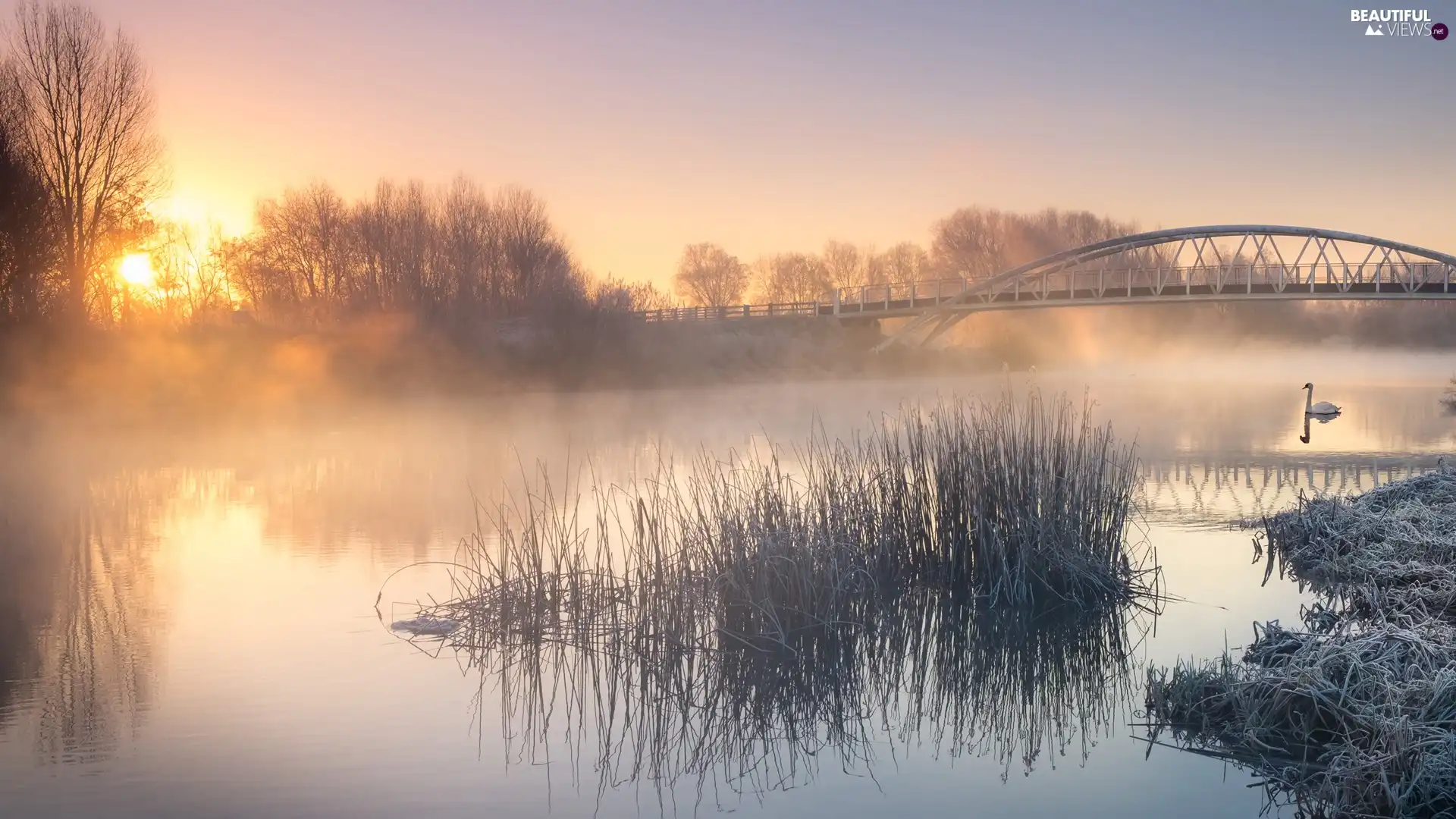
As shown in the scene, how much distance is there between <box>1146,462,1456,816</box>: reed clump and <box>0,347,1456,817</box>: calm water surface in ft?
0.89

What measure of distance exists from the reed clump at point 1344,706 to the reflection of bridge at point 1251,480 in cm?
553

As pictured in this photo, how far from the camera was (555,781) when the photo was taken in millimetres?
6043

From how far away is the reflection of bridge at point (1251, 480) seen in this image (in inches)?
564

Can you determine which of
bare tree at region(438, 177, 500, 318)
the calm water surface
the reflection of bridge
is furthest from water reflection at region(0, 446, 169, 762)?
bare tree at region(438, 177, 500, 318)

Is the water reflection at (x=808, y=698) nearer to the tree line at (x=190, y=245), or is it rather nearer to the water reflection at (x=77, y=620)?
the water reflection at (x=77, y=620)

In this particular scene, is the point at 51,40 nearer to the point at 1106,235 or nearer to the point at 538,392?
Result: the point at 538,392

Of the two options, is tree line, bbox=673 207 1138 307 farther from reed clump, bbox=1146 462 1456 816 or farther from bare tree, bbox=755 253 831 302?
reed clump, bbox=1146 462 1456 816

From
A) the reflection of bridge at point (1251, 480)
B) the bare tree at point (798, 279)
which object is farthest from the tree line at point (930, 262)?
the reflection of bridge at point (1251, 480)

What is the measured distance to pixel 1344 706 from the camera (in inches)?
232

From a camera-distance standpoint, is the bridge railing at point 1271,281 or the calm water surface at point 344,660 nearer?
the calm water surface at point 344,660

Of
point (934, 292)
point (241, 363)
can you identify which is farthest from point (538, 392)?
point (934, 292)

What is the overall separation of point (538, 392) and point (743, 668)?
33930mm

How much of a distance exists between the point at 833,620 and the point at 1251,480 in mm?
11110

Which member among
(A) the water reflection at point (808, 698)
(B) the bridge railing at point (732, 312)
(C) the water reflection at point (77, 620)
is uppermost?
(B) the bridge railing at point (732, 312)
